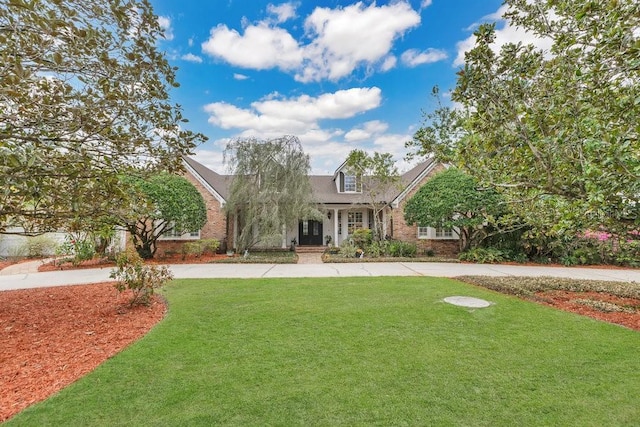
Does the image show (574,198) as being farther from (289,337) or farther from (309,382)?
(289,337)

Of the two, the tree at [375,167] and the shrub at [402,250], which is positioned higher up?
the tree at [375,167]

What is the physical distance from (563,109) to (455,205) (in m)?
10.9

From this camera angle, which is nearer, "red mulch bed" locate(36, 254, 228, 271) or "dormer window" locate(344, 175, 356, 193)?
"red mulch bed" locate(36, 254, 228, 271)

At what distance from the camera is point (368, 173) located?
16.8m

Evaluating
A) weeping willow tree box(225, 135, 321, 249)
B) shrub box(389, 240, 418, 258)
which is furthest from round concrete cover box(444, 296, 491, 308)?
weeping willow tree box(225, 135, 321, 249)

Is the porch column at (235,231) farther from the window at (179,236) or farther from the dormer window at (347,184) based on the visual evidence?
the dormer window at (347,184)

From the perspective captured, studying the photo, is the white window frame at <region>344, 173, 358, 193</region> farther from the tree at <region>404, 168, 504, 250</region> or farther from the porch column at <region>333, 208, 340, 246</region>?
the tree at <region>404, 168, 504, 250</region>

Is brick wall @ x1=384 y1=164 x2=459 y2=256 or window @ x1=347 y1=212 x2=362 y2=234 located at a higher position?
window @ x1=347 y1=212 x2=362 y2=234

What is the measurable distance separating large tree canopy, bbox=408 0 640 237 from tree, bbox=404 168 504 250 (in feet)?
30.8

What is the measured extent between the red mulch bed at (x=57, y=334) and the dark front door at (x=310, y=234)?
13597mm

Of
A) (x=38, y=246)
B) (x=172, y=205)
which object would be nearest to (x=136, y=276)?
(x=172, y=205)

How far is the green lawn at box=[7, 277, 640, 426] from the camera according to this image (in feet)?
8.90

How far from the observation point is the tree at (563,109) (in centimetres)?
319

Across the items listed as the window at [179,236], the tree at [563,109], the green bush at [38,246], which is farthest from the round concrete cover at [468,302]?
the green bush at [38,246]
